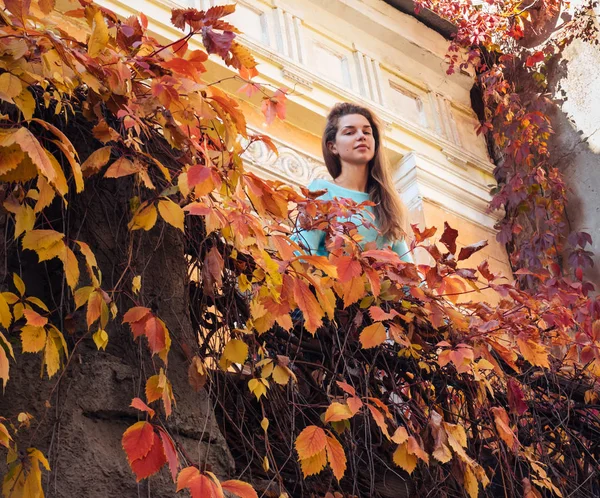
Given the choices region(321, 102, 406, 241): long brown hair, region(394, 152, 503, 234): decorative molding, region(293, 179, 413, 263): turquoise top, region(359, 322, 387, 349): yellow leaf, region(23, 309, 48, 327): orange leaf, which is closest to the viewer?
region(23, 309, 48, 327): orange leaf

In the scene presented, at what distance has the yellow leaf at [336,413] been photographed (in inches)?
72.5

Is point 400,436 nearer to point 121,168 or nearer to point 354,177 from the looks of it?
point 121,168

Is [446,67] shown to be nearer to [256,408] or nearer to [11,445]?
[256,408]

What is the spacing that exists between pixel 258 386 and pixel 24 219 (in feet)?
2.08

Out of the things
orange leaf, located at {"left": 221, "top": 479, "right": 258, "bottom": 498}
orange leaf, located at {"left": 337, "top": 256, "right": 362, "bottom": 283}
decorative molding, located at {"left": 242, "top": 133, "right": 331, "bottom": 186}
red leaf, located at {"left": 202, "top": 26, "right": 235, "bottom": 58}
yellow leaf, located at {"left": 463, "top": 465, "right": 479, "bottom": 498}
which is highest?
decorative molding, located at {"left": 242, "top": 133, "right": 331, "bottom": 186}

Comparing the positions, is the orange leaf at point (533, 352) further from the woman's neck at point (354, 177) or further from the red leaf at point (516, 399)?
the woman's neck at point (354, 177)

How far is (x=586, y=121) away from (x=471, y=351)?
4.21 metres

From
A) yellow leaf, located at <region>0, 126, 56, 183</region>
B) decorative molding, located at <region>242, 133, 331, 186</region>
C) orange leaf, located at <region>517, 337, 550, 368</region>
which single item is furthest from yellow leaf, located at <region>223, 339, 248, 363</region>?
decorative molding, located at <region>242, 133, 331, 186</region>

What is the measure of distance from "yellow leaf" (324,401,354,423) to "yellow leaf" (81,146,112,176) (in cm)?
73

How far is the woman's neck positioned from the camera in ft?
11.7

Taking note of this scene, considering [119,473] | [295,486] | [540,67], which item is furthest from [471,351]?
[540,67]

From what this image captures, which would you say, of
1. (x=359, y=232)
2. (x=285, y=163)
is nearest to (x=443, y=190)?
(x=285, y=163)

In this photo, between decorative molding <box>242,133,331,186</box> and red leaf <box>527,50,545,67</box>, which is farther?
red leaf <box>527,50,545,67</box>

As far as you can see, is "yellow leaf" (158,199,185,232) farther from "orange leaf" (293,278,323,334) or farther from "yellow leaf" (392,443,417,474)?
"yellow leaf" (392,443,417,474)
